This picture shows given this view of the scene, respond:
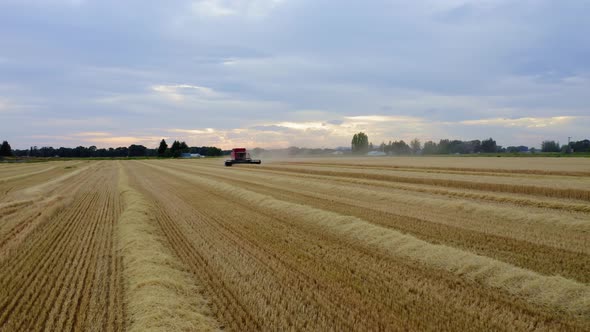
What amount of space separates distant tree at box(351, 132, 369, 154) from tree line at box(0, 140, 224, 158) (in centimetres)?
5192

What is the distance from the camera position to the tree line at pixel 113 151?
143 meters

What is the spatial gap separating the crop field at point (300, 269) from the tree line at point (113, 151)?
13436cm

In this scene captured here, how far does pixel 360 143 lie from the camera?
143m

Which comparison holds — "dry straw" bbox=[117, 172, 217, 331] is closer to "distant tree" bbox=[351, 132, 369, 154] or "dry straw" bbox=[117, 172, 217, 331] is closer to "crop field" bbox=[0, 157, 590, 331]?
"crop field" bbox=[0, 157, 590, 331]

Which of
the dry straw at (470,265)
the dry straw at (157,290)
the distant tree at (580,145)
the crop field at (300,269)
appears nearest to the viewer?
the dry straw at (157,290)

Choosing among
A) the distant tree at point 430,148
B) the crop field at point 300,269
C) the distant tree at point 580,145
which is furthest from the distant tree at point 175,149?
the crop field at point 300,269

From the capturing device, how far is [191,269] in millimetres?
7621

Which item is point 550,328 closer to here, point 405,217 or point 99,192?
point 405,217

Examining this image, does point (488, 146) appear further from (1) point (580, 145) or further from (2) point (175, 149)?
(2) point (175, 149)

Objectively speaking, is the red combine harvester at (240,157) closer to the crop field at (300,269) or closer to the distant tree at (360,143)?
the crop field at (300,269)

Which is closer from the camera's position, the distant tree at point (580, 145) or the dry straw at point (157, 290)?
the dry straw at point (157, 290)

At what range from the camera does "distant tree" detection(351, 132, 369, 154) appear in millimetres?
141500

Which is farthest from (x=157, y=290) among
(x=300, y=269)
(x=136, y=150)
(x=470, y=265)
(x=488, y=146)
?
(x=136, y=150)

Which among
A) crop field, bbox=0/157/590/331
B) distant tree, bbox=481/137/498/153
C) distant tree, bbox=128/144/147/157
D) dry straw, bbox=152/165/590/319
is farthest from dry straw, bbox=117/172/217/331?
distant tree, bbox=128/144/147/157
